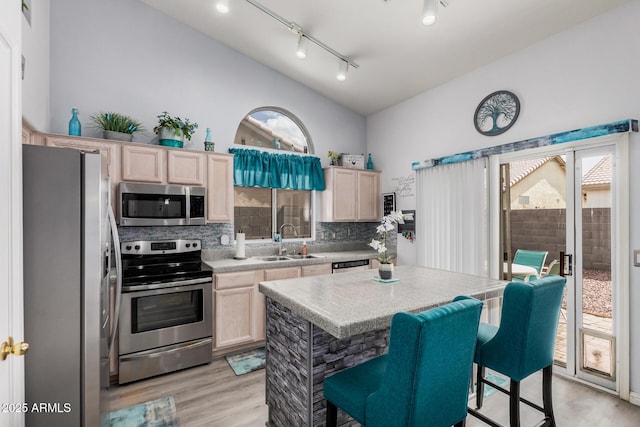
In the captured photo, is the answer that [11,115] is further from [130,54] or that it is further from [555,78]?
[555,78]

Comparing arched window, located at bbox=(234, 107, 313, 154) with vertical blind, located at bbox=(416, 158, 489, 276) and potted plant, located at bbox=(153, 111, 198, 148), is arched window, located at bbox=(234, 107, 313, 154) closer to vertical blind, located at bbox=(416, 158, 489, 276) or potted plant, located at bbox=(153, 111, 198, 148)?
potted plant, located at bbox=(153, 111, 198, 148)

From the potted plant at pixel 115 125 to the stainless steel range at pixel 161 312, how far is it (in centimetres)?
104

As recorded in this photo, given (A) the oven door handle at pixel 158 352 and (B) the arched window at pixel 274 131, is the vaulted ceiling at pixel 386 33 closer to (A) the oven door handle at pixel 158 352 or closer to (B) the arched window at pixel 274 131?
(B) the arched window at pixel 274 131

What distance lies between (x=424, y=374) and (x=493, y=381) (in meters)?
2.05

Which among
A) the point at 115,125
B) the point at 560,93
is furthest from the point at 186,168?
the point at 560,93

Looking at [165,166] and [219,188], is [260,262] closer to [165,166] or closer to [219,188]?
[219,188]

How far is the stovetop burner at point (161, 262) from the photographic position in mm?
2918

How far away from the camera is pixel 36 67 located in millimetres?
2543

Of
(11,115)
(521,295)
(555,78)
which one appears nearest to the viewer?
(11,115)

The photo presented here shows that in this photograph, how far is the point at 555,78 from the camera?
2.87 meters

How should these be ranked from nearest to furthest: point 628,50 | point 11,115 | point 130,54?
1. point 11,115
2. point 628,50
3. point 130,54

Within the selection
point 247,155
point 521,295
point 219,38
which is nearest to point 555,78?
point 521,295

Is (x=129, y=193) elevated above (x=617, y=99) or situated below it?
below

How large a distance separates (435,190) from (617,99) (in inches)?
71.5
